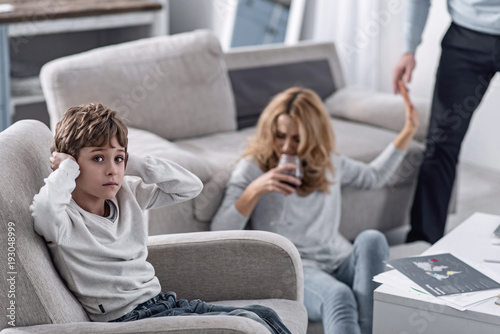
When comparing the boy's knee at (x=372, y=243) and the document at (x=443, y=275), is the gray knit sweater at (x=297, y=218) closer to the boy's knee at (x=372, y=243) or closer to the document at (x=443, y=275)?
the boy's knee at (x=372, y=243)

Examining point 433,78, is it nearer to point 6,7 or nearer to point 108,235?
point 6,7

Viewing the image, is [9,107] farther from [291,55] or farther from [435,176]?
[435,176]

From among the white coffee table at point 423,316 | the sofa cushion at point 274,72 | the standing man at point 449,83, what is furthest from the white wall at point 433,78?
the white coffee table at point 423,316

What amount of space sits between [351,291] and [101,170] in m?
0.81

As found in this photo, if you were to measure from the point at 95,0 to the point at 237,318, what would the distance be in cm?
289

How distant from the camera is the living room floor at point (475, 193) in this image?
3446 mm

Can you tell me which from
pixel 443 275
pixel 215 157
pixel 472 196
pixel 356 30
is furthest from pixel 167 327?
pixel 356 30

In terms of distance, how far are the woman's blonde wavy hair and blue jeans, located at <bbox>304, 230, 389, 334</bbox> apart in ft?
0.89

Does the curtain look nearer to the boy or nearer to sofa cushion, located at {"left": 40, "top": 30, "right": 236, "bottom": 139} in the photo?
sofa cushion, located at {"left": 40, "top": 30, "right": 236, "bottom": 139}

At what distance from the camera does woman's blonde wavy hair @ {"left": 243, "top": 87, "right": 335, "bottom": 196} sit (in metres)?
2.29

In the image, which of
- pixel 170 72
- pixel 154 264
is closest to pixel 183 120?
pixel 170 72

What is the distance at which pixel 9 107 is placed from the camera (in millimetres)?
3557

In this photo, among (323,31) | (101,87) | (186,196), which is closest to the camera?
(186,196)

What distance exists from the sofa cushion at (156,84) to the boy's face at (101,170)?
119 cm
